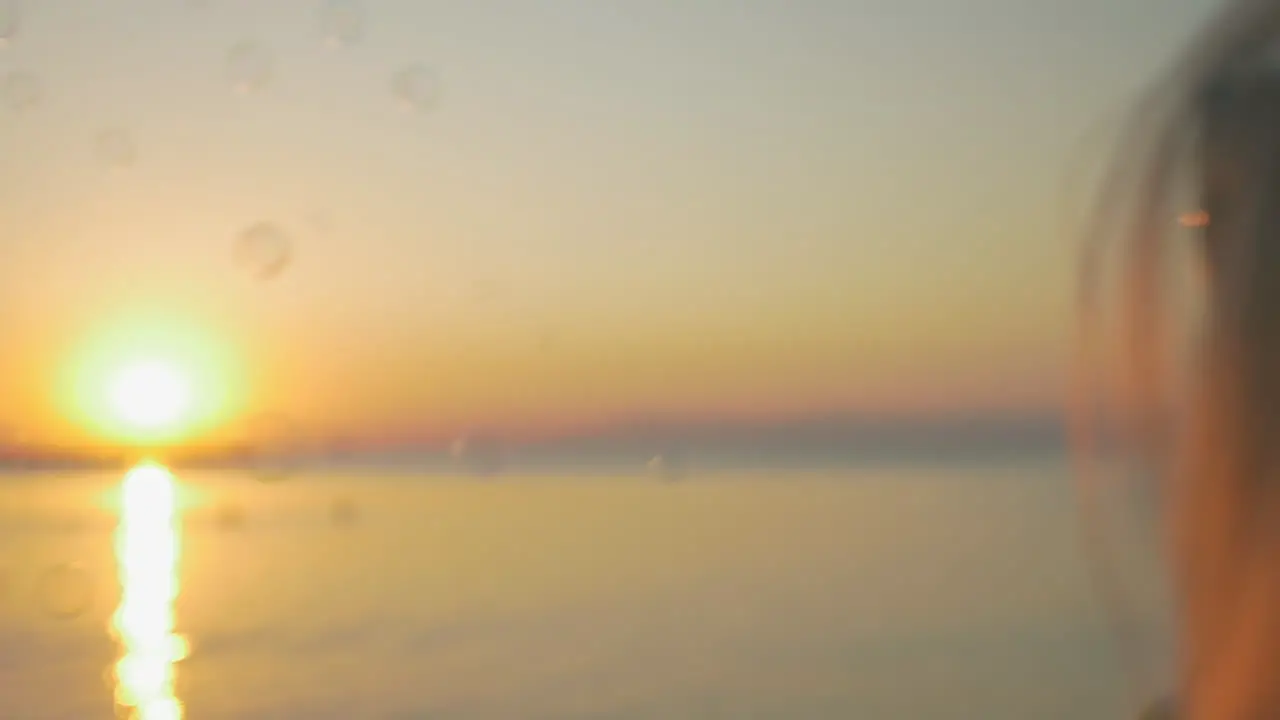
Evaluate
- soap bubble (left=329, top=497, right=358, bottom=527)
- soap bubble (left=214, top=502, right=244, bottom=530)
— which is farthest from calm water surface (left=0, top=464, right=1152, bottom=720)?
soap bubble (left=214, top=502, right=244, bottom=530)

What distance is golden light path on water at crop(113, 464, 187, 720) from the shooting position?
267 inches

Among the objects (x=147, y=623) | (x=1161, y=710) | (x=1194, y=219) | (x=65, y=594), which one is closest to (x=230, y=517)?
(x=65, y=594)

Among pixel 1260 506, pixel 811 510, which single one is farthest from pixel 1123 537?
pixel 811 510

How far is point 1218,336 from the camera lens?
66 centimetres

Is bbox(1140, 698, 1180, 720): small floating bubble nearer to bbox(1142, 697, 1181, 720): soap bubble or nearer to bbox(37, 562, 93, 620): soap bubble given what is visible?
bbox(1142, 697, 1181, 720): soap bubble

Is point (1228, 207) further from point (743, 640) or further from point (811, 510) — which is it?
point (811, 510)

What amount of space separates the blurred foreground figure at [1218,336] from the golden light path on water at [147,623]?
6141 millimetres

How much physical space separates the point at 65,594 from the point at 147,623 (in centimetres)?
195

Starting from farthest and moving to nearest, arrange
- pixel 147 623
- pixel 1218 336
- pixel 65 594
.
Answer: pixel 65 594, pixel 147 623, pixel 1218 336

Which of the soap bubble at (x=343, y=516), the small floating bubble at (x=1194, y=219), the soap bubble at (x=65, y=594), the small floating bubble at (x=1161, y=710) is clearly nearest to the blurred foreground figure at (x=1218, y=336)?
the small floating bubble at (x=1194, y=219)

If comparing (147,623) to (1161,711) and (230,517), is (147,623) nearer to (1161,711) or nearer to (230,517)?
(1161,711)

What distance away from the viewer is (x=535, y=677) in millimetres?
6711

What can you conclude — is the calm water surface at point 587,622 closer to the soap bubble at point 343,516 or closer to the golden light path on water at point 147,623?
→ the golden light path on water at point 147,623

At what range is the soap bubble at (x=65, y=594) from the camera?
33.0ft
